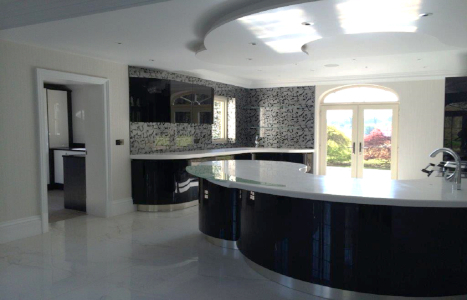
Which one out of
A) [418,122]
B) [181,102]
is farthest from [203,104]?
[418,122]

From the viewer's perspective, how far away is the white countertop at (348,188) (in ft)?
8.16

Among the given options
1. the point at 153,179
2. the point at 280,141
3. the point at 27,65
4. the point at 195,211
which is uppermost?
the point at 27,65

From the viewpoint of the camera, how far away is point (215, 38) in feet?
12.7

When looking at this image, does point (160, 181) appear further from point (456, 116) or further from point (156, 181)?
point (456, 116)

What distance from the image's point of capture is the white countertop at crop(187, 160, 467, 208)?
8.16 ft

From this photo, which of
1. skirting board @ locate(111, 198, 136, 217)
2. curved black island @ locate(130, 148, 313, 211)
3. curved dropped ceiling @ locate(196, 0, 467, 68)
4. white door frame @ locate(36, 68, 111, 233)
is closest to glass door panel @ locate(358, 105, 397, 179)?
curved dropped ceiling @ locate(196, 0, 467, 68)

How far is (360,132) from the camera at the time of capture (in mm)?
7887

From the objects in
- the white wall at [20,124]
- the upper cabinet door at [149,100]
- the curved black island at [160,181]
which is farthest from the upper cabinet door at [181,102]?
the white wall at [20,124]

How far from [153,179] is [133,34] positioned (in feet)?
8.50

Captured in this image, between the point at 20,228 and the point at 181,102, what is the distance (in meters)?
3.37

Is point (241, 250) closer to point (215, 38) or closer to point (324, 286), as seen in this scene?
point (324, 286)

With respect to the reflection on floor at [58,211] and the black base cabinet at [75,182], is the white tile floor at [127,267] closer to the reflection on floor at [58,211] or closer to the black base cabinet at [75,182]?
the reflection on floor at [58,211]

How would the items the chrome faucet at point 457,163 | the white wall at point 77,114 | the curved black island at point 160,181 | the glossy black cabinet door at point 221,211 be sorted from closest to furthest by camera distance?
the chrome faucet at point 457,163, the glossy black cabinet door at point 221,211, the curved black island at point 160,181, the white wall at point 77,114

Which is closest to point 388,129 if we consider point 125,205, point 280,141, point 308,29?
point 280,141
